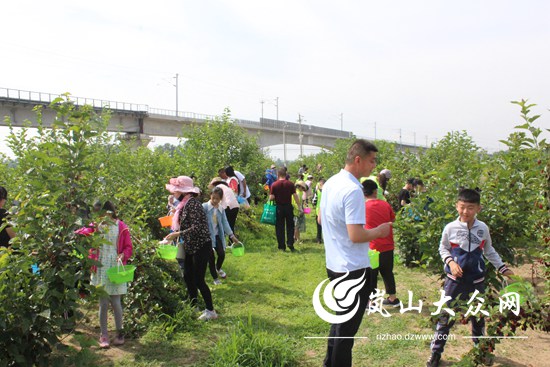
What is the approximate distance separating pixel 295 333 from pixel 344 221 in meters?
2.38

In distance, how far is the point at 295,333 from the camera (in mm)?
5184

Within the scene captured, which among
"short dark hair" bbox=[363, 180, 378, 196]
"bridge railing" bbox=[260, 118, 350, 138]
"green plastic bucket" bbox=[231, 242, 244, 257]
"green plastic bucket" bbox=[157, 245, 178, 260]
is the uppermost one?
"bridge railing" bbox=[260, 118, 350, 138]

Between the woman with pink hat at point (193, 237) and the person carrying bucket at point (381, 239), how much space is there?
209 cm

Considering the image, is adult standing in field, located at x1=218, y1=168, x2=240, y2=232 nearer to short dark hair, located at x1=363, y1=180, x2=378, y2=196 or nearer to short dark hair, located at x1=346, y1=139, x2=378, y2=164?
short dark hair, located at x1=363, y1=180, x2=378, y2=196

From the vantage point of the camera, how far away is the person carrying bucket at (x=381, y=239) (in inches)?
222

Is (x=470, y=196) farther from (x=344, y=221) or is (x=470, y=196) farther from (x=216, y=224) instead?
(x=216, y=224)

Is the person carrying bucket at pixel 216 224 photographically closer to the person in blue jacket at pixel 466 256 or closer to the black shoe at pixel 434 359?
the black shoe at pixel 434 359

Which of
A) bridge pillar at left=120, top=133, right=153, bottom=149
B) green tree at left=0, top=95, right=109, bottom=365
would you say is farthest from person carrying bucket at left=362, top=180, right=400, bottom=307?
bridge pillar at left=120, top=133, right=153, bottom=149

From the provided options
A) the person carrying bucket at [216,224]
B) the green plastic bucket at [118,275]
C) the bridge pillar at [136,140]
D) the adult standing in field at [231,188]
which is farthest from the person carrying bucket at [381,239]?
the bridge pillar at [136,140]

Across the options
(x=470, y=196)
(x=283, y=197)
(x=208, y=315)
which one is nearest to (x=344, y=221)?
(x=470, y=196)

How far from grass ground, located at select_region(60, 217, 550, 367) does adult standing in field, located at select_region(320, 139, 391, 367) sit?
1.17 m

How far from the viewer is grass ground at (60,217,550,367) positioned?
14.8ft

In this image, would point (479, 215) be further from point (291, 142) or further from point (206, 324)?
point (291, 142)

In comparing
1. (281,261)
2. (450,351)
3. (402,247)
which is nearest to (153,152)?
(281,261)
